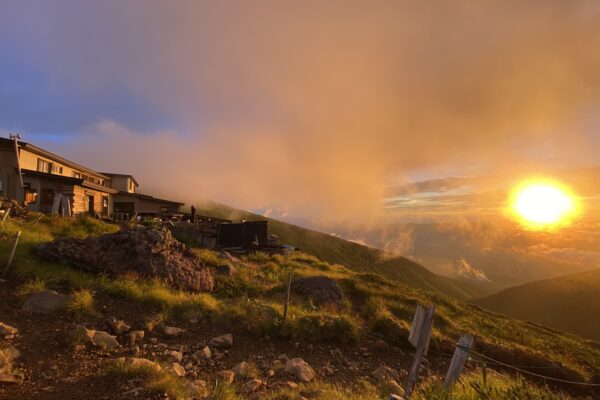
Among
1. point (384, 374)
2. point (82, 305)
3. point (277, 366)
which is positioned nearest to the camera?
point (277, 366)

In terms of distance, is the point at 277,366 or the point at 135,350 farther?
the point at 277,366

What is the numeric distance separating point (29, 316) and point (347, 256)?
130988 mm

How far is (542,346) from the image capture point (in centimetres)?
1791

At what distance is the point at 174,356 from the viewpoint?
7617 millimetres

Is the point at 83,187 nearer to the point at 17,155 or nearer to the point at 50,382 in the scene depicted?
the point at 17,155

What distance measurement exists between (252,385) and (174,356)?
204 centimetres

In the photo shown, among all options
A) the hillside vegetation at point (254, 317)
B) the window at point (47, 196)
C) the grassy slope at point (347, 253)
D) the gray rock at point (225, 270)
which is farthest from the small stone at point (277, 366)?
the grassy slope at point (347, 253)

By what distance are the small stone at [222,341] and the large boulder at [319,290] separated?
6.03 metres

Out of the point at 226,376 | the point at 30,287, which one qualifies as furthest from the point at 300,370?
the point at 30,287

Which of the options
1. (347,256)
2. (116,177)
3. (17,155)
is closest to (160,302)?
(17,155)

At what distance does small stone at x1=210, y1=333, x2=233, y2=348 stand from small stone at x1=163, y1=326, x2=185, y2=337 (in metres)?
0.91

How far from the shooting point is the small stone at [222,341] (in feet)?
28.9

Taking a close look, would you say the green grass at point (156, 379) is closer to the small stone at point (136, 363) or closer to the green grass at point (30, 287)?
the small stone at point (136, 363)

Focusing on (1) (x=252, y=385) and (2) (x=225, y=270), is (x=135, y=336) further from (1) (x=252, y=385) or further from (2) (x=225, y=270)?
(2) (x=225, y=270)
